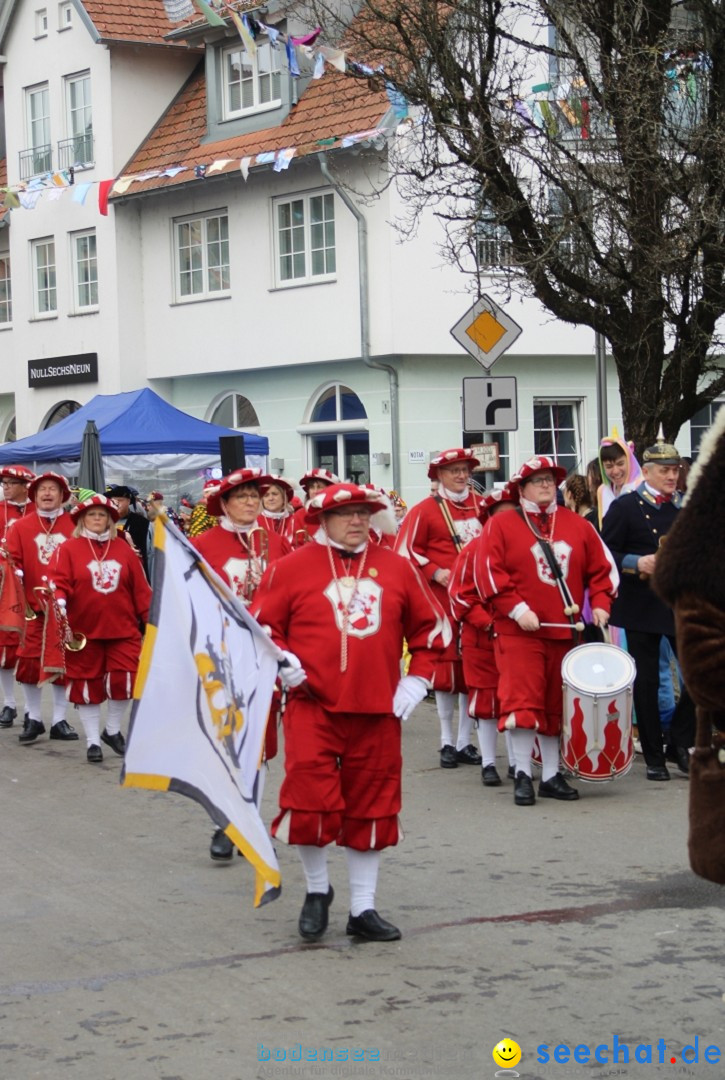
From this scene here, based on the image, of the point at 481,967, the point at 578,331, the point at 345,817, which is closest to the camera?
the point at 481,967

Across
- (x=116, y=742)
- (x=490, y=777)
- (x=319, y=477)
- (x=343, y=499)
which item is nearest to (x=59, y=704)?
(x=116, y=742)

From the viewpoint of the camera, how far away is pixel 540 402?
2808cm

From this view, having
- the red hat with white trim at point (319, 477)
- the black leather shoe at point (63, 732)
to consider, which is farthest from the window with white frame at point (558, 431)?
the black leather shoe at point (63, 732)

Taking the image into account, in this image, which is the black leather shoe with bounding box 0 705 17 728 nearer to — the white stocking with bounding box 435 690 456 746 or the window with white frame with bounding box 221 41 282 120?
the white stocking with bounding box 435 690 456 746

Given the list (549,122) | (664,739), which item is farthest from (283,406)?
(664,739)

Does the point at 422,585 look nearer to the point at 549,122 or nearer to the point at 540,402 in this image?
the point at 549,122

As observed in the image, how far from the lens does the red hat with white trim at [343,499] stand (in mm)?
6480

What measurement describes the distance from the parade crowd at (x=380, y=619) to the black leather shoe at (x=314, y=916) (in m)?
0.01

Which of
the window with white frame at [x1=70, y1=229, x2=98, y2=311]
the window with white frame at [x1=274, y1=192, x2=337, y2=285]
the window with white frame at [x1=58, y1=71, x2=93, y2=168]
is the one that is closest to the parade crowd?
the window with white frame at [x1=274, y1=192, x2=337, y2=285]

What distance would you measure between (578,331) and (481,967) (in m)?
22.5

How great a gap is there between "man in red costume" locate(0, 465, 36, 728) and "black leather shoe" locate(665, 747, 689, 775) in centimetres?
545

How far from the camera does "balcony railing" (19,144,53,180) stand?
110 ft

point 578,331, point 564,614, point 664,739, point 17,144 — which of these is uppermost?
point 17,144

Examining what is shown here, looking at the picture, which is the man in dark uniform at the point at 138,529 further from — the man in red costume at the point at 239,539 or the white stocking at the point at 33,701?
the man in red costume at the point at 239,539
